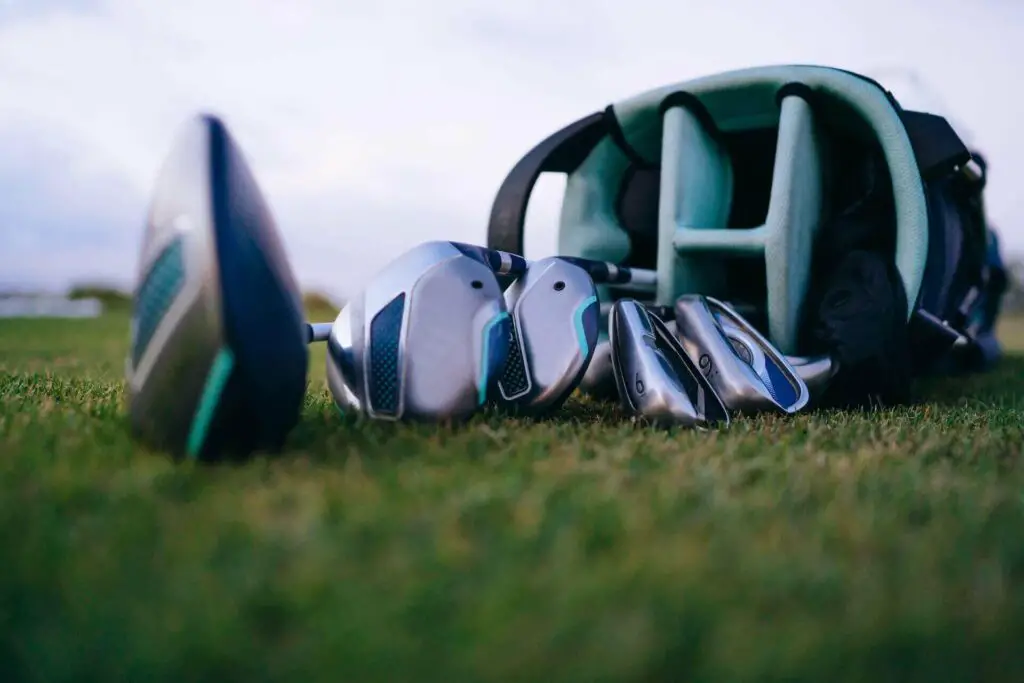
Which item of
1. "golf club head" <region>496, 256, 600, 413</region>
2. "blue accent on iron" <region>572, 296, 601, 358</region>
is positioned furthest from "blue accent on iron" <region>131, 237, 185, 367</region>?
"blue accent on iron" <region>572, 296, 601, 358</region>

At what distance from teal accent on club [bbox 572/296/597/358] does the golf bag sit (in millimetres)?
626

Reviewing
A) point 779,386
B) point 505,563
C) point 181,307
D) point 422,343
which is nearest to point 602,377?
point 779,386

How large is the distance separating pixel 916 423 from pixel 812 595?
118 centimetres

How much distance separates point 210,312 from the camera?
115 cm

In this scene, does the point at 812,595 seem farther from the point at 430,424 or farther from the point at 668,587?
the point at 430,424

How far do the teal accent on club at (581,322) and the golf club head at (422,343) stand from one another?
21 centimetres

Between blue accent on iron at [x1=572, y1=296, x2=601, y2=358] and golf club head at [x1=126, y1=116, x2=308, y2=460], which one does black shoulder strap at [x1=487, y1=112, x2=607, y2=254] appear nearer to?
blue accent on iron at [x1=572, y1=296, x2=601, y2=358]

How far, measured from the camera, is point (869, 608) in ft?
2.51

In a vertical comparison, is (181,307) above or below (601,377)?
above

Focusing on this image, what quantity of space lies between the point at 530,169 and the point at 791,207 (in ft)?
2.89

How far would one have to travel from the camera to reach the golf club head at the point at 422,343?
5.17 feet

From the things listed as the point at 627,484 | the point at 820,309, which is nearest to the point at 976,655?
the point at 627,484

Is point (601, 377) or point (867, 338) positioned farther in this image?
point (601, 377)

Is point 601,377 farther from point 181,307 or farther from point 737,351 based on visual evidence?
point 181,307
